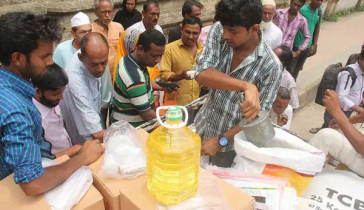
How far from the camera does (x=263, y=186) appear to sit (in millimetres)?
1297

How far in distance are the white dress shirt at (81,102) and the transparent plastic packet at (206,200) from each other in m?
1.09

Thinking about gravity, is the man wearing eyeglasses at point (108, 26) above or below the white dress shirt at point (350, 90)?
above

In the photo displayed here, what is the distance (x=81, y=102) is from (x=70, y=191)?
3.20 feet

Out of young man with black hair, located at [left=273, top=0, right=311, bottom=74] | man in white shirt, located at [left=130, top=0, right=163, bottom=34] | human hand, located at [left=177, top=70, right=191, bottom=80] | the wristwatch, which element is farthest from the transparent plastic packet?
young man with black hair, located at [left=273, top=0, right=311, bottom=74]

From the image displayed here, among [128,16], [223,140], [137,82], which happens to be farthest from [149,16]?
[223,140]

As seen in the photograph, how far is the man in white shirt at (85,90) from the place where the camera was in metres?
1.99

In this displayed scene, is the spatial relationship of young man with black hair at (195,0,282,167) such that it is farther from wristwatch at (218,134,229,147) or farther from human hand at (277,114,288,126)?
human hand at (277,114,288,126)

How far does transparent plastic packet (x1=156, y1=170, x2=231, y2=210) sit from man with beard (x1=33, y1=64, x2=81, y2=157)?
0.90 meters

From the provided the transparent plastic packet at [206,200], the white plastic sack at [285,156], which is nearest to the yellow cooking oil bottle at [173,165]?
the transparent plastic packet at [206,200]

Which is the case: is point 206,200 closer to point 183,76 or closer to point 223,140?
point 223,140

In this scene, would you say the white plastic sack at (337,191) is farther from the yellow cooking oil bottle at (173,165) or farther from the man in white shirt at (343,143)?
the yellow cooking oil bottle at (173,165)

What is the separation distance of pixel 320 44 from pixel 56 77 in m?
7.75

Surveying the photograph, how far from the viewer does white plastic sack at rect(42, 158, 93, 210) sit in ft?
3.55

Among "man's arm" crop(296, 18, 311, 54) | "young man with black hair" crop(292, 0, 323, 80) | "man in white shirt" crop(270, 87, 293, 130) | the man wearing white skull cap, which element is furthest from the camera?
"young man with black hair" crop(292, 0, 323, 80)
